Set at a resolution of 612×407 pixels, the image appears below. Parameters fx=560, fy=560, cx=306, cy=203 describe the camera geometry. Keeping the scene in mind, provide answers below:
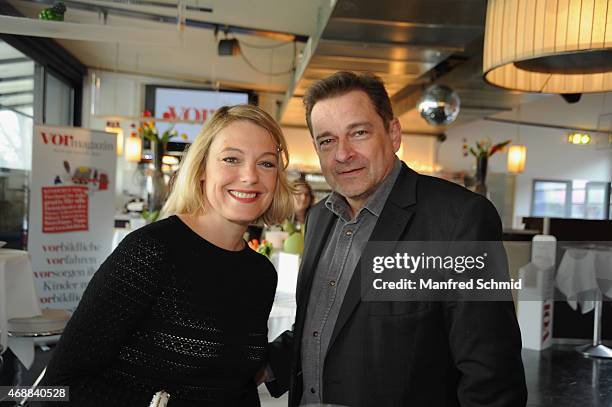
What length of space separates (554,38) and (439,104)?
4.50 meters

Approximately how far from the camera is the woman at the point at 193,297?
4.10 feet

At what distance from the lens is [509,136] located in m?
13.4

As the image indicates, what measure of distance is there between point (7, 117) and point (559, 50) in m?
6.59

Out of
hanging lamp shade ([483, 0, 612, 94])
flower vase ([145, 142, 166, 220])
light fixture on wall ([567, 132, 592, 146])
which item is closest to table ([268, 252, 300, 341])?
hanging lamp shade ([483, 0, 612, 94])

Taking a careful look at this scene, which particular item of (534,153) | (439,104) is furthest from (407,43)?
(534,153)

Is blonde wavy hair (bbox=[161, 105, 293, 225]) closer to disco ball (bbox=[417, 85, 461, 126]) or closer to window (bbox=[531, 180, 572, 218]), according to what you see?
disco ball (bbox=[417, 85, 461, 126])

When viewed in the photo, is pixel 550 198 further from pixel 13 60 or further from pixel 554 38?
pixel 554 38

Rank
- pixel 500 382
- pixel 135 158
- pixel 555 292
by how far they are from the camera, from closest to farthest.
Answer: pixel 500 382 < pixel 555 292 < pixel 135 158

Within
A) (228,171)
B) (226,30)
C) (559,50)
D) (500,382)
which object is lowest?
(500,382)

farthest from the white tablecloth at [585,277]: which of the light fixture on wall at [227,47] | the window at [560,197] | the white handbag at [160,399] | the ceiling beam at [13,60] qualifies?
the window at [560,197]

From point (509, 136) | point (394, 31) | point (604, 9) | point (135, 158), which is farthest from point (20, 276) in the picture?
point (509, 136)

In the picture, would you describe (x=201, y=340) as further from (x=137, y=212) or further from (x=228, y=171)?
(x=137, y=212)

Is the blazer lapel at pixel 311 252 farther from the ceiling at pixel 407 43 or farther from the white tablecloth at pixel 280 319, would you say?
the ceiling at pixel 407 43

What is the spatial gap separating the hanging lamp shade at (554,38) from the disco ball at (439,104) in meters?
4.06
